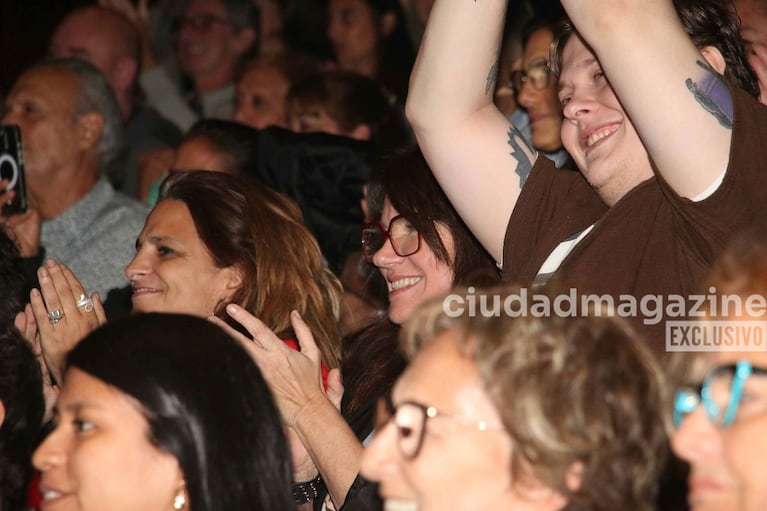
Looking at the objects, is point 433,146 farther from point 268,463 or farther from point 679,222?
point 268,463

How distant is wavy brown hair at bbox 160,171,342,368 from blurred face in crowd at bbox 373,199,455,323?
0.30 m

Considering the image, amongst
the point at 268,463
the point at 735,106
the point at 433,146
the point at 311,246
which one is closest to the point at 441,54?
the point at 433,146

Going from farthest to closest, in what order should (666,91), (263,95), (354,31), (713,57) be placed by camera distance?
(354,31)
(263,95)
(713,57)
(666,91)

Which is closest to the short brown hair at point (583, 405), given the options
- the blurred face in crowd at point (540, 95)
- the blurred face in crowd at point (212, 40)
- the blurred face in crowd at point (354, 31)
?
the blurred face in crowd at point (540, 95)

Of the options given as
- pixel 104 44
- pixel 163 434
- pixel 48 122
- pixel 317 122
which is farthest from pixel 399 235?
pixel 104 44

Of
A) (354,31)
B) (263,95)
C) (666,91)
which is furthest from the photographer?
(354,31)

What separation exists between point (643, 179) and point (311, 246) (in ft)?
4.31

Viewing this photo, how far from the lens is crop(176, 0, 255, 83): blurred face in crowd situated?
20.0ft

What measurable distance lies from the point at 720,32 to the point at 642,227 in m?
0.45

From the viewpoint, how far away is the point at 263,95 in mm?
5422

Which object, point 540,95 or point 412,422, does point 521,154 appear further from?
point 540,95

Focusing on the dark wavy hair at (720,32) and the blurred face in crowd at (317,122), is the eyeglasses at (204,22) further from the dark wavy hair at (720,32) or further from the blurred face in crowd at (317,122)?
the dark wavy hair at (720,32)

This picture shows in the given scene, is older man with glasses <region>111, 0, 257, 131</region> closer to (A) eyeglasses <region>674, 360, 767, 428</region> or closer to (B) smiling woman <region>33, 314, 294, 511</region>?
(B) smiling woman <region>33, 314, 294, 511</region>

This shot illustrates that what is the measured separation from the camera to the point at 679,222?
2.19m
